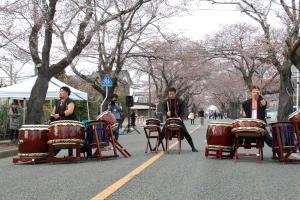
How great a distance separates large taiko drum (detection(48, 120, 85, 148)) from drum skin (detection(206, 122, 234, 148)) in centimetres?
306

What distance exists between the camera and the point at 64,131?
Result: 1080cm

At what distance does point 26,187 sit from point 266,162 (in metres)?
5.57

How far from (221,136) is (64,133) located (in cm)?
357

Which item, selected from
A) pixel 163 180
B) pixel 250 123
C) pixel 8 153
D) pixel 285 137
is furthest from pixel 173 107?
pixel 163 180

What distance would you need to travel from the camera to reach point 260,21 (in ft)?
106

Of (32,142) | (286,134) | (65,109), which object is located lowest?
(32,142)

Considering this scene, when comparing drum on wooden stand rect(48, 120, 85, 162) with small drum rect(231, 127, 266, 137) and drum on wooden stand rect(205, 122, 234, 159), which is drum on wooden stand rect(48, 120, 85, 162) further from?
small drum rect(231, 127, 266, 137)

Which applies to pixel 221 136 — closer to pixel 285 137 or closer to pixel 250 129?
pixel 250 129

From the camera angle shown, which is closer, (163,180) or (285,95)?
(163,180)

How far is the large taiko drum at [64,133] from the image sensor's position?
10773 mm

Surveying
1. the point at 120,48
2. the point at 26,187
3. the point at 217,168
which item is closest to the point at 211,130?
the point at 217,168

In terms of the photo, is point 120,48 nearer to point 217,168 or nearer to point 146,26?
point 146,26

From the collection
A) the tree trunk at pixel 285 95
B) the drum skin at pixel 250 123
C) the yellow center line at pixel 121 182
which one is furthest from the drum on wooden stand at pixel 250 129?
the tree trunk at pixel 285 95

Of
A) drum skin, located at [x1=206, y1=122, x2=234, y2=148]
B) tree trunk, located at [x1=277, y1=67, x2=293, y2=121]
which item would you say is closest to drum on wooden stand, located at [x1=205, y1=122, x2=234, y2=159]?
drum skin, located at [x1=206, y1=122, x2=234, y2=148]
